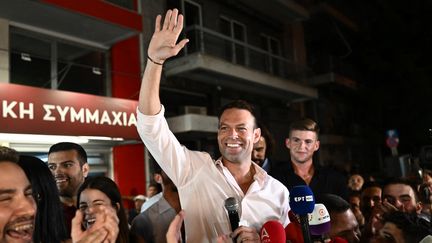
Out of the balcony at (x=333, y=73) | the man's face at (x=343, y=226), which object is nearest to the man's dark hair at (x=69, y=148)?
the man's face at (x=343, y=226)

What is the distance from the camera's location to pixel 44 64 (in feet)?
Result: 20.6

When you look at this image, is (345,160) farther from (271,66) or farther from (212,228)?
(212,228)

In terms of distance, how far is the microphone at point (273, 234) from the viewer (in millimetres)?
1594

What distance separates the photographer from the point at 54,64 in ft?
21.0

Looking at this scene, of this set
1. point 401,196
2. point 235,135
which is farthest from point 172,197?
point 401,196

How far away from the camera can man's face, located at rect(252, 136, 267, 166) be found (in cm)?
345

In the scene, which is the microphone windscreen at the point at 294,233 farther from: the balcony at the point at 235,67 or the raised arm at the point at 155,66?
the balcony at the point at 235,67

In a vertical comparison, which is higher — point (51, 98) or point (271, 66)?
point (271, 66)

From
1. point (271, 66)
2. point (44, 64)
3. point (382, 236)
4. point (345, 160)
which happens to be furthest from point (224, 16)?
point (382, 236)

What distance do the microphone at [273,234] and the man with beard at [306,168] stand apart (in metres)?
1.42

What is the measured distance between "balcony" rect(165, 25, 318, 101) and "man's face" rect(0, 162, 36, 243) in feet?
21.8

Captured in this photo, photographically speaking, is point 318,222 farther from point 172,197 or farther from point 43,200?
point 172,197

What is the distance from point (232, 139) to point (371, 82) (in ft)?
40.8

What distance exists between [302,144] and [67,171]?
65.0 inches
